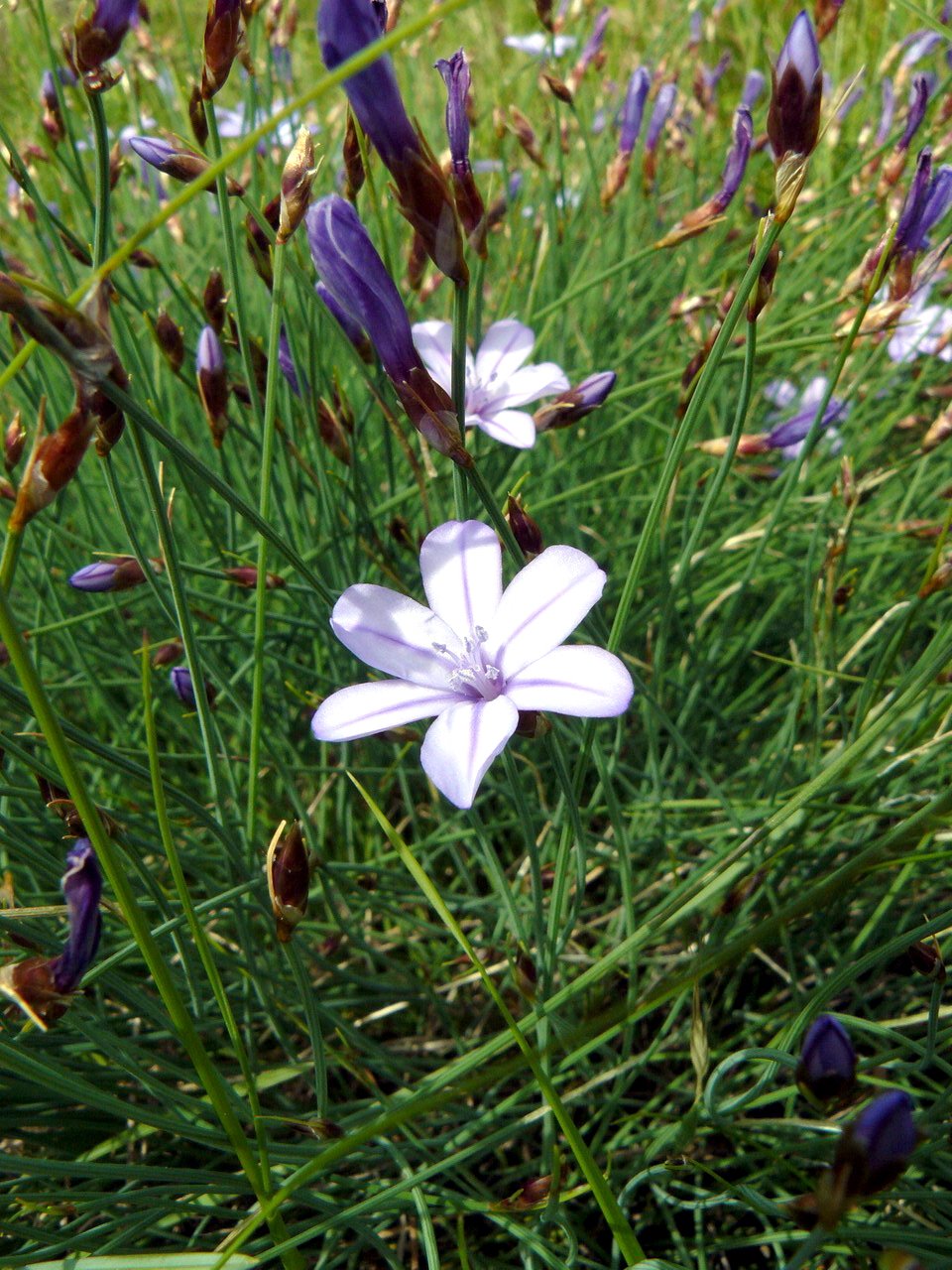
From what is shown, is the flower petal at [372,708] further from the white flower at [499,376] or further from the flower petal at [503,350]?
the flower petal at [503,350]

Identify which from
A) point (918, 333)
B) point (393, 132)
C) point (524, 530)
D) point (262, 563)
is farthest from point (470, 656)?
point (918, 333)

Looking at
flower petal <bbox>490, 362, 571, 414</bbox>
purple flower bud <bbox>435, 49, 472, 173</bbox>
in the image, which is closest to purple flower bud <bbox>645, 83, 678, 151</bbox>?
flower petal <bbox>490, 362, 571, 414</bbox>

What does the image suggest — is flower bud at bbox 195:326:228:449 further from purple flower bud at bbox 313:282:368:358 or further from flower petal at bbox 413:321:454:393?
flower petal at bbox 413:321:454:393

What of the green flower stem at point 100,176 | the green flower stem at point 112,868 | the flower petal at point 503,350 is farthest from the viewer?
the flower petal at point 503,350

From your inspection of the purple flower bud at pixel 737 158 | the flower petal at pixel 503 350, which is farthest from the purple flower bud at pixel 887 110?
the flower petal at pixel 503 350

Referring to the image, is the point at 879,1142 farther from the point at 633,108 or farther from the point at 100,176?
the point at 633,108

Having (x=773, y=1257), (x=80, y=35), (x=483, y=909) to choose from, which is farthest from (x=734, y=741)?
(x=80, y=35)
